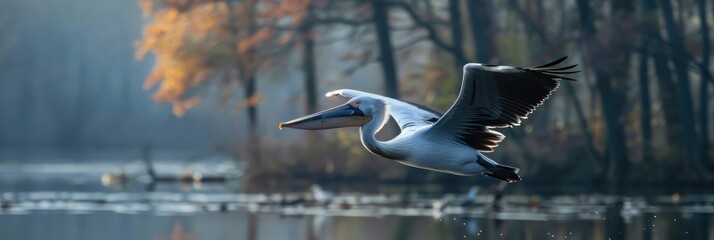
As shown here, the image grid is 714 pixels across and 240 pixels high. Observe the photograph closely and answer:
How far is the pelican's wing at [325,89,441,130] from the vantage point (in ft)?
52.3

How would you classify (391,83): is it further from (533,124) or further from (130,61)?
(130,61)

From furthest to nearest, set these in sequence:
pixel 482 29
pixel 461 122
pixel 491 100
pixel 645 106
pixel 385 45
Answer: pixel 385 45
pixel 482 29
pixel 645 106
pixel 461 122
pixel 491 100

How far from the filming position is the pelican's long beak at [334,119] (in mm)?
15523

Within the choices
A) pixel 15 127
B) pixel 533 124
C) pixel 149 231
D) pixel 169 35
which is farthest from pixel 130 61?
pixel 149 231

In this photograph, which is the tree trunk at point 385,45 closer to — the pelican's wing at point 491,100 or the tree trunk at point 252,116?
the tree trunk at point 252,116

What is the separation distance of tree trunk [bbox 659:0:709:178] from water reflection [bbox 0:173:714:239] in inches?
75.7

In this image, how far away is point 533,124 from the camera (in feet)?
117

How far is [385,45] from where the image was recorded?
1475 inches

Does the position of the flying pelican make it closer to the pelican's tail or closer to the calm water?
the pelican's tail

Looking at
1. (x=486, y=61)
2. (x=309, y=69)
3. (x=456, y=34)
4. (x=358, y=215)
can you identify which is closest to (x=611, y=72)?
(x=486, y=61)

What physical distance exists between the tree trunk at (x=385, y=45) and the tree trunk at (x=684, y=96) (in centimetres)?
651

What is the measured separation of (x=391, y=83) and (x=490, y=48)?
230 cm

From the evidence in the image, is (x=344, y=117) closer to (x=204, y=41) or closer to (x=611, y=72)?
(x=611, y=72)

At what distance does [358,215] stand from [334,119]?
26.7 feet
